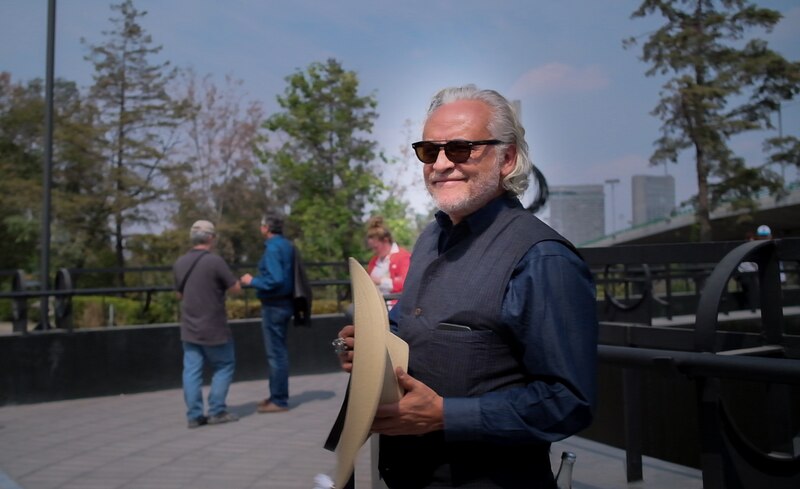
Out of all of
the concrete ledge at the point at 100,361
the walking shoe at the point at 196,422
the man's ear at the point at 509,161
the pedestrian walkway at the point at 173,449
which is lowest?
the pedestrian walkway at the point at 173,449

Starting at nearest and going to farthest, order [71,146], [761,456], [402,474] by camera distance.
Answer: [402,474]
[761,456]
[71,146]

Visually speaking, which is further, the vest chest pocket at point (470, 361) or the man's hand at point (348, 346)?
the man's hand at point (348, 346)

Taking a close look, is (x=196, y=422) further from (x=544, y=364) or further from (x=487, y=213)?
(x=544, y=364)

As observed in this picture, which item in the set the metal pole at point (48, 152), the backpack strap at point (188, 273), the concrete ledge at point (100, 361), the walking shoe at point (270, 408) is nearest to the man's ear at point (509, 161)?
the backpack strap at point (188, 273)

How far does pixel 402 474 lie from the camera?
1.86 meters

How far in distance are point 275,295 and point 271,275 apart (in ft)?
0.68

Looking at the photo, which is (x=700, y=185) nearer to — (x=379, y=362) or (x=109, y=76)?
(x=109, y=76)

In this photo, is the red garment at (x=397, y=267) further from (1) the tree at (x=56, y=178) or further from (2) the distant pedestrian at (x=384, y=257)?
(1) the tree at (x=56, y=178)

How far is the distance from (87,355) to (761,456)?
7727 millimetres

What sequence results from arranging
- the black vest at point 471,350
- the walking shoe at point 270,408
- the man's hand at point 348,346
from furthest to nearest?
the walking shoe at point 270,408, the man's hand at point 348,346, the black vest at point 471,350

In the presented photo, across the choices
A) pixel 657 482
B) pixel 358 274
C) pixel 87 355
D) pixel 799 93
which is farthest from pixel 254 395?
pixel 799 93

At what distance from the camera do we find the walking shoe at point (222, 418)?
7246 millimetres

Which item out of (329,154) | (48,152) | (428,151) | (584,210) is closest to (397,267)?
(428,151)

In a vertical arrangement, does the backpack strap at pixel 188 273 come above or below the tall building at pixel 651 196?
below
